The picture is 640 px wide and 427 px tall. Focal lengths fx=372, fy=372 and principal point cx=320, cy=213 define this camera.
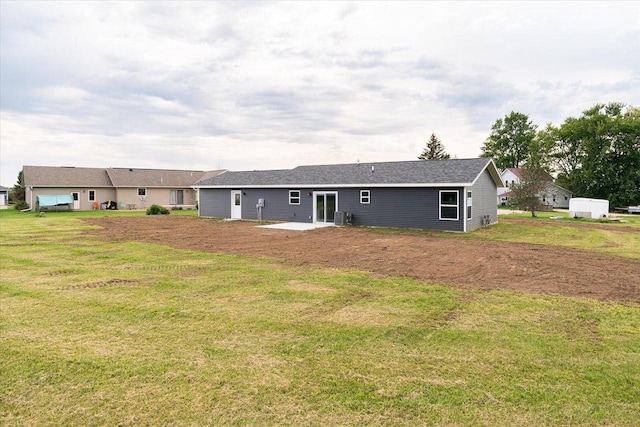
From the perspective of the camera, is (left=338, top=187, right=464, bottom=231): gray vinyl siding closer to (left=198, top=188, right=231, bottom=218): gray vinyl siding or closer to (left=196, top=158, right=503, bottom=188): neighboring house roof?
(left=196, top=158, right=503, bottom=188): neighboring house roof

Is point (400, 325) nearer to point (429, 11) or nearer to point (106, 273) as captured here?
point (106, 273)

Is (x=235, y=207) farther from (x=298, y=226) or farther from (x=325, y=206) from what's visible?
(x=325, y=206)

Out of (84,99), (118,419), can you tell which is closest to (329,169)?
(84,99)

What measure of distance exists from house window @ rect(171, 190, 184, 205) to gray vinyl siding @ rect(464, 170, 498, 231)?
32.1 meters

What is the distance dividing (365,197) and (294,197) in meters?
5.07

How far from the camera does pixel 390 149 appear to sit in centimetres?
4159

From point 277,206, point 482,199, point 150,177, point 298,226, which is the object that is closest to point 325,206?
point 298,226

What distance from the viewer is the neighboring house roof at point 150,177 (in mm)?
38381

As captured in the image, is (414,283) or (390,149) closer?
(414,283)

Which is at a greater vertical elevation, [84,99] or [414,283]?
[84,99]

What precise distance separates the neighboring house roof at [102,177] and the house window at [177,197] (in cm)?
91

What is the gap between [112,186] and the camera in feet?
123

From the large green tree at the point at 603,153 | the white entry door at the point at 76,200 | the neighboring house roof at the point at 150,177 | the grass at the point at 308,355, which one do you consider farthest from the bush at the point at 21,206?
the large green tree at the point at 603,153

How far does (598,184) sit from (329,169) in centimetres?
3736
